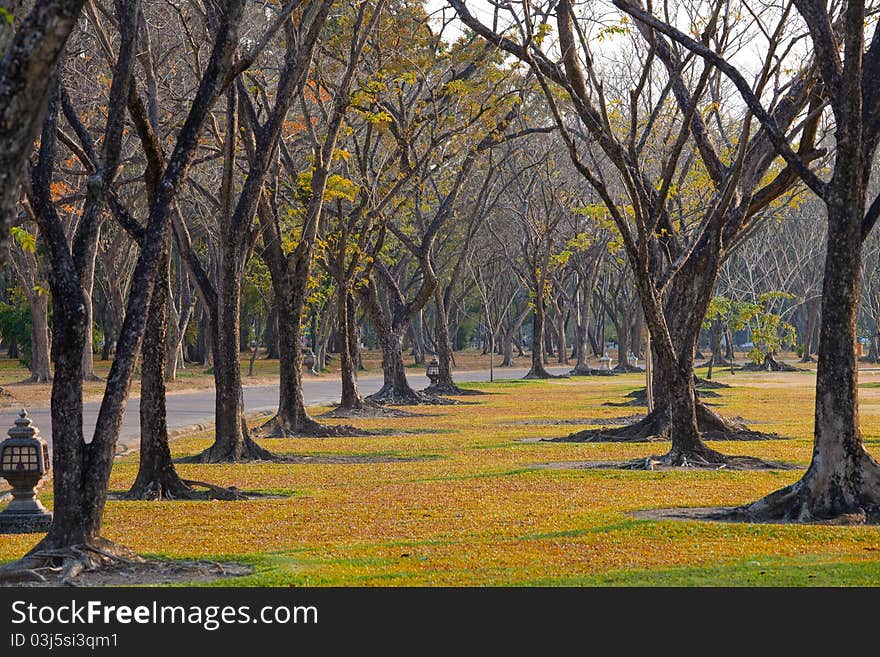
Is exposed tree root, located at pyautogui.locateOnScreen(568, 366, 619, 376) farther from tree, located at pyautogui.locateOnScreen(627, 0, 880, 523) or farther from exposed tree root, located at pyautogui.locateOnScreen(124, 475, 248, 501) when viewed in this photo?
tree, located at pyautogui.locateOnScreen(627, 0, 880, 523)

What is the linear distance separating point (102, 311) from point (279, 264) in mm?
46469

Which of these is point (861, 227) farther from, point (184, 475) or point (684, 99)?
point (184, 475)

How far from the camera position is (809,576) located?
30.4 feet

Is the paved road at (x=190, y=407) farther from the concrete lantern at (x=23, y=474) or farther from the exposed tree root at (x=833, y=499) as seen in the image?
the exposed tree root at (x=833, y=499)

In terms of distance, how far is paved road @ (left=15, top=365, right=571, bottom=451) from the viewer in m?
25.9

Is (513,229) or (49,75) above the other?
(513,229)

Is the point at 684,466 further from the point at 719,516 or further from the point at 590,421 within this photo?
the point at 590,421

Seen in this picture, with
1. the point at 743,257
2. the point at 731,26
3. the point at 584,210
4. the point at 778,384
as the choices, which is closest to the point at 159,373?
the point at 731,26

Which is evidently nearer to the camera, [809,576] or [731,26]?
[809,576]

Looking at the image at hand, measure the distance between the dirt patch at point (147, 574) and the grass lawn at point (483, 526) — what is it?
304 millimetres

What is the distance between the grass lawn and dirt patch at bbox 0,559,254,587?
304 millimetres

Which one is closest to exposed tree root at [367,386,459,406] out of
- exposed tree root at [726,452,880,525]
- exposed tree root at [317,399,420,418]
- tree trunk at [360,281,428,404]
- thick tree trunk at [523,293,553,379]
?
tree trunk at [360,281,428,404]

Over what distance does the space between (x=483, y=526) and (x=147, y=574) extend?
3.75 m

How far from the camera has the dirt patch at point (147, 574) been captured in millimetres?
9281
